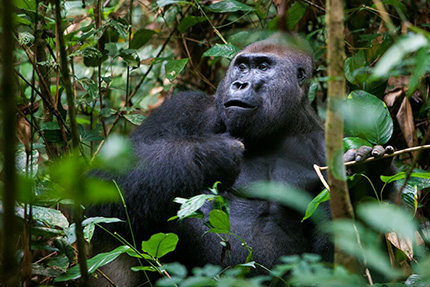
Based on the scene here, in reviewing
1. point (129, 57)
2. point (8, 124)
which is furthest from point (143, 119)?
point (8, 124)

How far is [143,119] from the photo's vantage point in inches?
127

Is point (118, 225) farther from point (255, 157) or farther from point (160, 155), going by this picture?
point (255, 157)

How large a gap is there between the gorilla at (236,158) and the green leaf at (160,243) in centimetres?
46

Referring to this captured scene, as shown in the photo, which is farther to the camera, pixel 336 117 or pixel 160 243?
pixel 160 243

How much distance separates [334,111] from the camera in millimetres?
1221

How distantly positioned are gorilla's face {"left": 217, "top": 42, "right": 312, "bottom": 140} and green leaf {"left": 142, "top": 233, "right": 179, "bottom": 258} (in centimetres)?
102

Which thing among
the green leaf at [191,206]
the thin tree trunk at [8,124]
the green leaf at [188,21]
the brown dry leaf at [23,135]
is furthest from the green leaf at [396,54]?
the green leaf at [188,21]

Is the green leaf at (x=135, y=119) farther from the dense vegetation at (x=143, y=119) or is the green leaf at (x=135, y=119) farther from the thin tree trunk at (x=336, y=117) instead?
the thin tree trunk at (x=336, y=117)

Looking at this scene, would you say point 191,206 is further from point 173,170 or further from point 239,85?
point 239,85

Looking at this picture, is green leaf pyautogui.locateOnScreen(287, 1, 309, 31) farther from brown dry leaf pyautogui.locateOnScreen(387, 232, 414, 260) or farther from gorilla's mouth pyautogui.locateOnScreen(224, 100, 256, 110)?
brown dry leaf pyautogui.locateOnScreen(387, 232, 414, 260)

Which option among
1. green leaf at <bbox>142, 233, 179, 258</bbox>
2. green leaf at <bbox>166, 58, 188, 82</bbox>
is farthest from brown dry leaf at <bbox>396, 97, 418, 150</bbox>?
green leaf at <bbox>142, 233, 179, 258</bbox>

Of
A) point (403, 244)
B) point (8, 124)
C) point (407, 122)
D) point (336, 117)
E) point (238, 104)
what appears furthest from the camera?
point (407, 122)

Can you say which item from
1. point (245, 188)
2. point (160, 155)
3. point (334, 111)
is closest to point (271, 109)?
point (245, 188)

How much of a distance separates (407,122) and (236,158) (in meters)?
1.22
